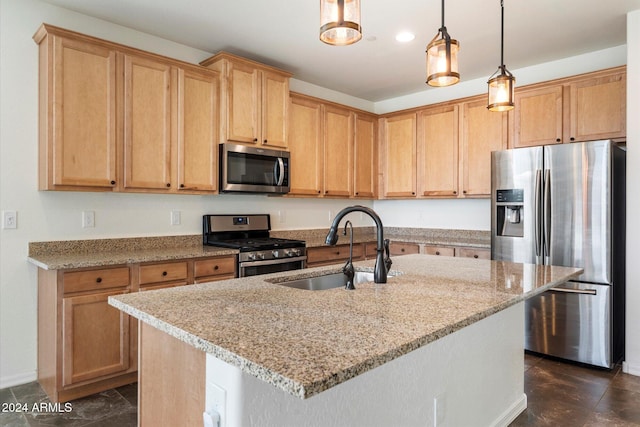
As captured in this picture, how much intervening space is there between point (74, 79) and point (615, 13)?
3.87 meters

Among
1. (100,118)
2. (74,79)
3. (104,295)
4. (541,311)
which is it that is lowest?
(541,311)

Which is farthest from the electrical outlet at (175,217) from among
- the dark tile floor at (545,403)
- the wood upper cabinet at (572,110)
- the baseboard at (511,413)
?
the wood upper cabinet at (572,110)

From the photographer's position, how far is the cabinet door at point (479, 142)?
4039 mm

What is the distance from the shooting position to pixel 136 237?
10.8 ft

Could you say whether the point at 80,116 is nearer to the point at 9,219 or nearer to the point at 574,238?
the point at 9,219

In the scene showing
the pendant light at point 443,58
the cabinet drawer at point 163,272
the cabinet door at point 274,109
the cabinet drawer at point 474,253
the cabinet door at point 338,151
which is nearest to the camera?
the pendant light at point 443,58

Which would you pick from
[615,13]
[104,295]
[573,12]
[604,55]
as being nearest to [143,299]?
[104,295]

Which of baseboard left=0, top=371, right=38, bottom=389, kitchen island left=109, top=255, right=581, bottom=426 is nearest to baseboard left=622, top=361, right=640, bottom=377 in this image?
kitchen island left=109, top=255, right=581, bottom=426

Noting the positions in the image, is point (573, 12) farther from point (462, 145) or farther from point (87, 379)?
point (87, 379)

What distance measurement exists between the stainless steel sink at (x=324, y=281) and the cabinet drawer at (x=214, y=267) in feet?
4.26

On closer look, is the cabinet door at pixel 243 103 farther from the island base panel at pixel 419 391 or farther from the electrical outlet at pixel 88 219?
the island base panel at pixel 419 391

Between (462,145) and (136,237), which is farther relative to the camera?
(462,145)

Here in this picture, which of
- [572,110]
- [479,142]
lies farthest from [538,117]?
[479,142]

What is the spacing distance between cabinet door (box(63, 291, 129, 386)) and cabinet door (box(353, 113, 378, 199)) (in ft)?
9.60
